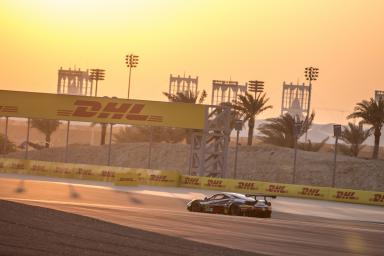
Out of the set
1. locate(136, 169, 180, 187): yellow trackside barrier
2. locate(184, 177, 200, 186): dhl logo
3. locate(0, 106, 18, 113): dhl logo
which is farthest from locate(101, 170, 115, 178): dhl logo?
locate(0, 106, 18, 113): dhl logo

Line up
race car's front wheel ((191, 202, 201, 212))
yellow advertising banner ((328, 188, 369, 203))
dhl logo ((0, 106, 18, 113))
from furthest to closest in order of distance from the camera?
dhl logo ((0, 106, 18, 113)) → yellow advertising banner ((328, 188, 369, 203)) → race car's front wheel ((191, 202, 201, 212))

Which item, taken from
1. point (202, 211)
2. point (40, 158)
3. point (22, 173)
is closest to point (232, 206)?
point (202, 211)

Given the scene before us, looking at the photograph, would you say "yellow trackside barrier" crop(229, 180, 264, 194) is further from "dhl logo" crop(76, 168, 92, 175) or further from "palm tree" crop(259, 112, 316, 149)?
"palm tree" crop(259, 112, 316, 149)

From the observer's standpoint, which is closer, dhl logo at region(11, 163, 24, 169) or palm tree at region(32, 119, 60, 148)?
dhl logo at region(11, 163, 24, 169)

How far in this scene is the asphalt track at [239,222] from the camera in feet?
76.0

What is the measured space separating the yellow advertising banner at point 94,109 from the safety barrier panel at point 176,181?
355 centimetres

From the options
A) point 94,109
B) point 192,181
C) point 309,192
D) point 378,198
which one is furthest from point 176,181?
point 378,198

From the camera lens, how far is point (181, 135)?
101m

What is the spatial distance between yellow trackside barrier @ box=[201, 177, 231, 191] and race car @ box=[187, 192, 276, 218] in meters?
17.8

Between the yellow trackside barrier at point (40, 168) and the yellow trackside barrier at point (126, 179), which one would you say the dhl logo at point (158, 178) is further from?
the yellow trackside barrier at point (40, 168)

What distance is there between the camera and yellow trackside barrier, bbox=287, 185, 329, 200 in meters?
56.9

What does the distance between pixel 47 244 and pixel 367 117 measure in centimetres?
6917

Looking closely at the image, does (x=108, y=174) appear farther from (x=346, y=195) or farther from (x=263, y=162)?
(x=263, y=162)

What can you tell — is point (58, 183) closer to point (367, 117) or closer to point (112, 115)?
point (112, 115)
